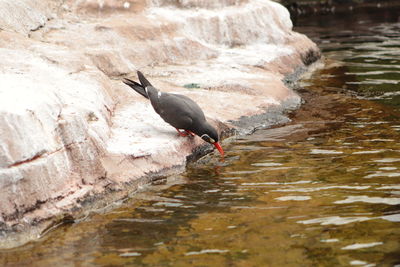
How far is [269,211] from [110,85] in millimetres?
4187

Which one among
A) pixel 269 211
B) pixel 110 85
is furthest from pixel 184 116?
pixel 269 211

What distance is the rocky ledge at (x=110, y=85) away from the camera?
6051mm

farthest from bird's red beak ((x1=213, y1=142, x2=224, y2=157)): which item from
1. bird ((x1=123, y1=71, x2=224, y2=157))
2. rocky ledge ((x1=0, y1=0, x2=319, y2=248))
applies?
rocky ledge ((x1=0, y1=0, x2=319, y2=248))

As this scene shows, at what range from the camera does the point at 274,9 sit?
16.2 metres

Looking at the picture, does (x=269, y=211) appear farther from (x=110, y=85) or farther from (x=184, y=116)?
(x=110, y=85)

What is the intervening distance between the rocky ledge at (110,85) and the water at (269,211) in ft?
1.16

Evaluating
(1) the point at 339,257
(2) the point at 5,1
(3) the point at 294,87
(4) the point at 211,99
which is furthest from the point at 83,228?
(3) the point at 294,87

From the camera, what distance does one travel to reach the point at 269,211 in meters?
6.19

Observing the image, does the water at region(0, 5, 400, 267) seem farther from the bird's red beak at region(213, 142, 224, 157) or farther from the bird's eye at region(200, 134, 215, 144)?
the bird's eye at region(200, 134, 215, 144)

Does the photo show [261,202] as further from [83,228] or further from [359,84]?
[359,84]

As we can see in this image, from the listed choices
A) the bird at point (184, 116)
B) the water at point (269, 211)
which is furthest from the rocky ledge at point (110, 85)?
the water at point (269, 211)

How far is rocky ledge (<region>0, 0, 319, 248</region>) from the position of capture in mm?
6051

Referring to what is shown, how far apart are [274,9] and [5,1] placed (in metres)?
7.46

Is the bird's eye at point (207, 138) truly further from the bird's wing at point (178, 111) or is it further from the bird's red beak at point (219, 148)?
the bird's wing at point (178, 111)
